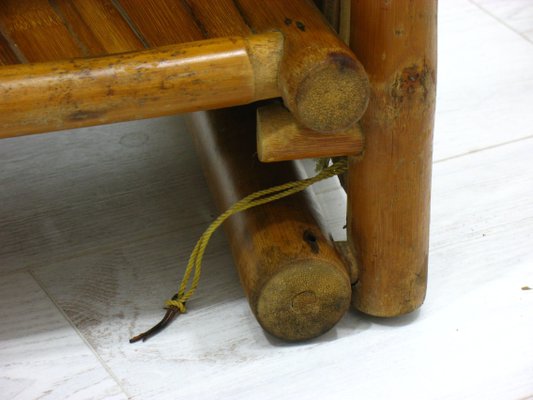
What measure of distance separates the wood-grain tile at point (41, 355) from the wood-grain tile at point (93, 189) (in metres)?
0.07

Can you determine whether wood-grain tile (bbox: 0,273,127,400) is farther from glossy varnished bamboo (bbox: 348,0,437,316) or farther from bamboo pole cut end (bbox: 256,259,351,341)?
glossy varnished bamboo (bbox: 348,0,437,316)

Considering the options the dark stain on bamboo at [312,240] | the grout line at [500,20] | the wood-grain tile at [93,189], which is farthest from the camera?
the grout line at [500,20]

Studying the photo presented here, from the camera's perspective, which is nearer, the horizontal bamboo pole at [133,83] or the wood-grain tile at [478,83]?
the horizontal bamboo pole at [133,83]

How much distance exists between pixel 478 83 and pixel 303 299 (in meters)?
0.62

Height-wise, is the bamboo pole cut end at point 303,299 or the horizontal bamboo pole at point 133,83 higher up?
the horizontal bamboo pole at point 133,83

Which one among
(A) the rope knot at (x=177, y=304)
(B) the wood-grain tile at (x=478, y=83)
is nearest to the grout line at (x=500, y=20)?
(B) the wood-grain tile at (x=478, y=83)

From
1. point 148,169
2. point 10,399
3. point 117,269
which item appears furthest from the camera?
point 148,169

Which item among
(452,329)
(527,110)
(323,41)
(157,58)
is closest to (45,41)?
(157,58)

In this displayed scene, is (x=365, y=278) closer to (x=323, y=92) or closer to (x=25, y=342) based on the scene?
(x=323, y=92)

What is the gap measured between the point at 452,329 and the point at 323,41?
0.34 m

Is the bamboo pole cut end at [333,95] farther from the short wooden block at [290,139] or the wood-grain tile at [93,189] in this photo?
the wood-grain tile at [93,189]

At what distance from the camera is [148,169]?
132cm

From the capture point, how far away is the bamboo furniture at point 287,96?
0.87 metres

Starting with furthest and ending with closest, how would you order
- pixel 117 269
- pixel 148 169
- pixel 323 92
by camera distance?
pixel 148 169 < pixel 117 269 < pixel 323 92
